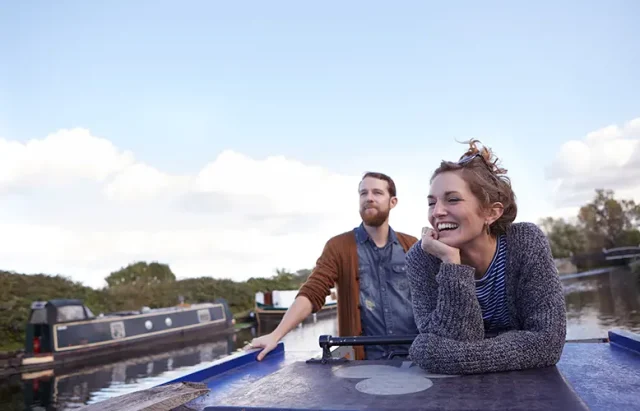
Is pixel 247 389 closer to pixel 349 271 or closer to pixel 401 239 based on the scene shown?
pixel 349 271

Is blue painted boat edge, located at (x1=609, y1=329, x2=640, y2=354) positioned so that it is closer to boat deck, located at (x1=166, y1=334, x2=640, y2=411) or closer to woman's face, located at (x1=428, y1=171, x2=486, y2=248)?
boat deck, located at (x1=166, y1=334, x2=640, y2=411)

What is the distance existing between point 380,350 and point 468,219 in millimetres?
1623

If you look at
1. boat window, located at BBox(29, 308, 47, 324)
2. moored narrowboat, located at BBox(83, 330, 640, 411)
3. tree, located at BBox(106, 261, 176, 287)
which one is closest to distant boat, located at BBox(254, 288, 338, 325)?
tree, located at BBox(106, 261, 176, 287)

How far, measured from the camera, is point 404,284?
3.59m

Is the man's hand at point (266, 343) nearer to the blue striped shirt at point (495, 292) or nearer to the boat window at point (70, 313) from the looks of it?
the blue striped shirt at point (495, 292)

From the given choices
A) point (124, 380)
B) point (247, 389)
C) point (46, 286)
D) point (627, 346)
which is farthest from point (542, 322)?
point (46, 286)

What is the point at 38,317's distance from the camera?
12.8m

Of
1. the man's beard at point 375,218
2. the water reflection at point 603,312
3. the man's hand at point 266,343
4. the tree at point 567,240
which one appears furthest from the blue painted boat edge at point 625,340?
the tree at point 567,240

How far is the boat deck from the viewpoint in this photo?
4.80 ft

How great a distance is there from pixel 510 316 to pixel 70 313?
13.7 meters

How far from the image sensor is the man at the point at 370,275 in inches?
138

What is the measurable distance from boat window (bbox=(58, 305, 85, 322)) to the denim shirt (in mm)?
11763

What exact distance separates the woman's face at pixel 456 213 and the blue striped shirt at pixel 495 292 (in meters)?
0.12

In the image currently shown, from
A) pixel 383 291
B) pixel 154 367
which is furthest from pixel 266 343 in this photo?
pixel 154 367
